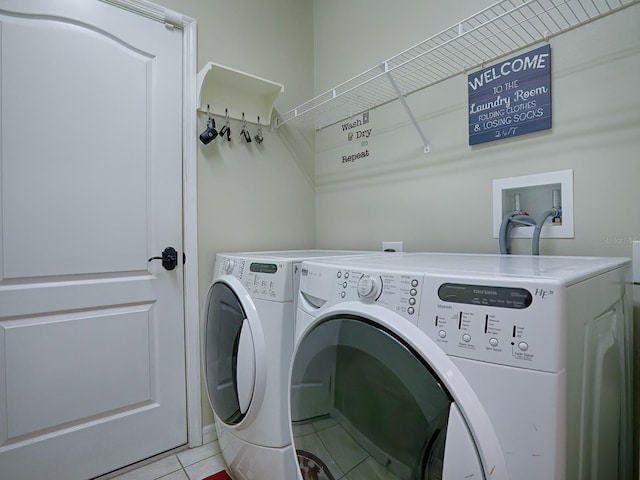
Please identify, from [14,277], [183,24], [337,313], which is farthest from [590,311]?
[183,24]

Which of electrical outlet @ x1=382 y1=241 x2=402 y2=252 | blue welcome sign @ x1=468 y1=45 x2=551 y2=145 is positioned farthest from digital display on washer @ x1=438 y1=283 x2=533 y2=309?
electrical outlet @ x1=382 y1=241 x2=402 y2=252

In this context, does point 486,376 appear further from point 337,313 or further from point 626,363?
point 626,363

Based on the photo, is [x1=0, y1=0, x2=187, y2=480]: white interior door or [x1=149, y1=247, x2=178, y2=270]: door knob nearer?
[x1=0, y1=0, x2=187, y2=480]: white interior door

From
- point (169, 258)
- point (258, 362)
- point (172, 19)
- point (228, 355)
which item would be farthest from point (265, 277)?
point (172, 19)

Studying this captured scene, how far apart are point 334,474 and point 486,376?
20.7 inches

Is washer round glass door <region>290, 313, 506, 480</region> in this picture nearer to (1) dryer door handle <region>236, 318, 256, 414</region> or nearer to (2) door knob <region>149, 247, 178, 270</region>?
(1) dryer door handle <region>236, 318, 256, 414</region>

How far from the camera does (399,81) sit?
1.61 metres

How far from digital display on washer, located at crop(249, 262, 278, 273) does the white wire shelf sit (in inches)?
34.3

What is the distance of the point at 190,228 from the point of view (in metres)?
1.71

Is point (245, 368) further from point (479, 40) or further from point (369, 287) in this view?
point (479, 40)

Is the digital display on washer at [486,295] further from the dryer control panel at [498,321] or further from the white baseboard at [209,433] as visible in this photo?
the white baseboard at [209,433]

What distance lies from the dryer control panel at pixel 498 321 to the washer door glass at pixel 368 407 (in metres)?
0.08

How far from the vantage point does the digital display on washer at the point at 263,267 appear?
1161mm

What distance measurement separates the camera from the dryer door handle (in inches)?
44.9
